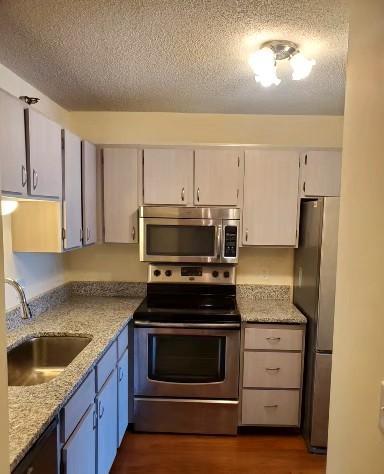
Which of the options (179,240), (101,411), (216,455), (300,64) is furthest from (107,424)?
(300,64)

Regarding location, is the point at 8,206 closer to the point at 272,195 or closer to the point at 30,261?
the point at 30,261

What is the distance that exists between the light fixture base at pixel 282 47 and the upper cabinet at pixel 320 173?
0.96 metres

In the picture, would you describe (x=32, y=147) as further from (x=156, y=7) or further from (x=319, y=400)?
(x=319, y=400)

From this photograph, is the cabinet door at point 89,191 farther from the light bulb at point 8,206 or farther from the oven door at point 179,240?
the light bulb at point 8,206

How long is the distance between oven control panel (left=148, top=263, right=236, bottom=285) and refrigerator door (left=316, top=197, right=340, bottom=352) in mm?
739

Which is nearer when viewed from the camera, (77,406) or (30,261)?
(77,406)

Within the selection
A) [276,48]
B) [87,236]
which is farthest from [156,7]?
[87,236]

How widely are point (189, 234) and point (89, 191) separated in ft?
2.62

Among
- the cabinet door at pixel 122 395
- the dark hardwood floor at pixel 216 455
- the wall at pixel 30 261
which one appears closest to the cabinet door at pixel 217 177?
the wall at pixel 30 261

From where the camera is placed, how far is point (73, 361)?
1.63 meters

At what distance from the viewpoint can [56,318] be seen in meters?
2.32

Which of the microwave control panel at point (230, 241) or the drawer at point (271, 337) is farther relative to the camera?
the microwave control panel at point (230, 241)

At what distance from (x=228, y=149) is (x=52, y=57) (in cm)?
132

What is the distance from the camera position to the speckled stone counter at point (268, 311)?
2447 mm
